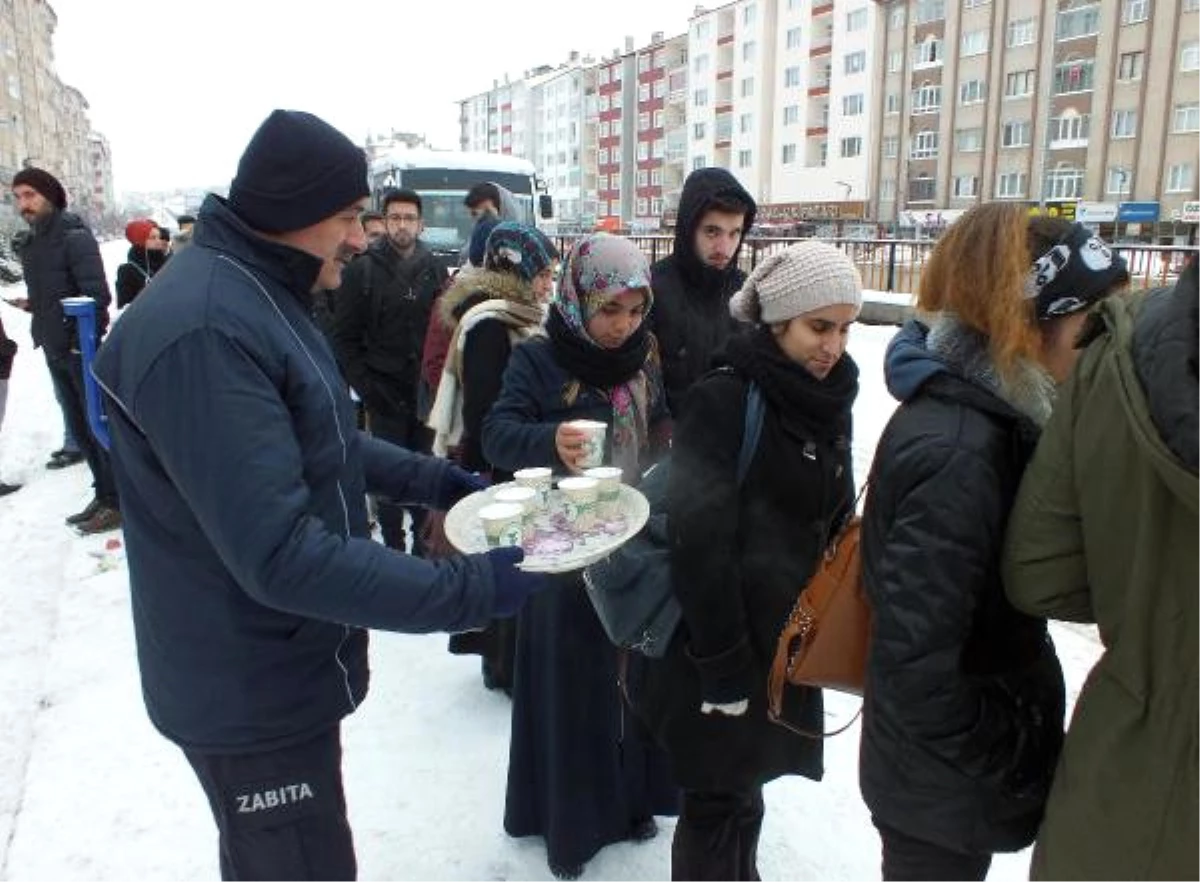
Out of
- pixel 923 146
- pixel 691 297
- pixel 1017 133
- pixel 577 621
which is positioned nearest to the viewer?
pixel 577 621

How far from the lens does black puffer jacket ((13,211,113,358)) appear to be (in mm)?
6324

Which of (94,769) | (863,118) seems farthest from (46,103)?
(94,769)

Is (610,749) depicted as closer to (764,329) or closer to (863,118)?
(764,329)

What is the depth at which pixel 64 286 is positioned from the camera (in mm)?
6398

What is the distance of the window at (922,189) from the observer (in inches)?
2057

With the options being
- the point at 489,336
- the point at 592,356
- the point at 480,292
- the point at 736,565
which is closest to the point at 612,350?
the point at 592,356

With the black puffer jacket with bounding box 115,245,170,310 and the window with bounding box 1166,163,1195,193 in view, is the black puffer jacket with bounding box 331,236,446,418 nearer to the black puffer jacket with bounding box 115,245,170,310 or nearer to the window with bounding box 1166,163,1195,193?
the black puffer jacket with bounding box 115,245,170,310

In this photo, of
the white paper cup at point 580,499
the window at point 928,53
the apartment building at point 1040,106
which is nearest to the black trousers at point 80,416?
the white paper cup at point 580,499

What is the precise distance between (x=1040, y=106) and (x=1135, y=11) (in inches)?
228

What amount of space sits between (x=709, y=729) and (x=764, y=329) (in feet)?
3.12

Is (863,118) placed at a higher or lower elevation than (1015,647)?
higher

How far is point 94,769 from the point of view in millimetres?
3262

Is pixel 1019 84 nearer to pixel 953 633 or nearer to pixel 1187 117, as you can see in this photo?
pixel 1187 117

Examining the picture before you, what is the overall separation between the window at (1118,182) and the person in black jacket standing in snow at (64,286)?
48.5 m
